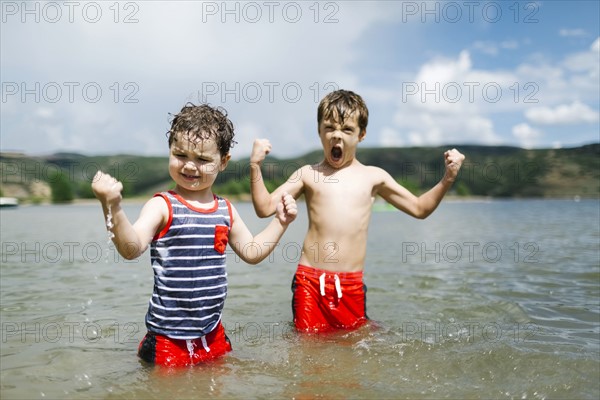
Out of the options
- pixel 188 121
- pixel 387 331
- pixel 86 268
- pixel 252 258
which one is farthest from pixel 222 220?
pixel 86 268

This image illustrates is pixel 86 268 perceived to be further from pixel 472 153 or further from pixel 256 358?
pixel 472 153

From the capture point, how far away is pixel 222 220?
3225 millimetres

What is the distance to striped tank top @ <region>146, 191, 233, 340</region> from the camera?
10.0ft

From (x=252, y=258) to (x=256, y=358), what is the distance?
32.2 inches

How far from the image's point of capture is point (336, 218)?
426 cm

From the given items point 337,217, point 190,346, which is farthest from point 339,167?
point 190,346

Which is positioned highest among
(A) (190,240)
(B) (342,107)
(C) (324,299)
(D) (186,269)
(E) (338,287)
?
(B) (342,107)

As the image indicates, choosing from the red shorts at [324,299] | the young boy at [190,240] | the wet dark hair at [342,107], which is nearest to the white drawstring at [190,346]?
the young boy at [190,240]

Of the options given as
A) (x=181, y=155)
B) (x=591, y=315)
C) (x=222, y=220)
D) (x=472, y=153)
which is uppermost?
(x=472, y=153)

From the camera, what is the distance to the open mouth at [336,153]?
4.21 metres

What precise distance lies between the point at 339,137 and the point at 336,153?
0.14m

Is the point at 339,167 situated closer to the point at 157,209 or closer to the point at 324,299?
the point at 324,299

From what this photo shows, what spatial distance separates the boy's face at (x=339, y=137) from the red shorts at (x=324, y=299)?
2.99 ft

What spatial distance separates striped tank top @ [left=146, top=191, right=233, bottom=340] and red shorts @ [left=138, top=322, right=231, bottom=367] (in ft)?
0.16
